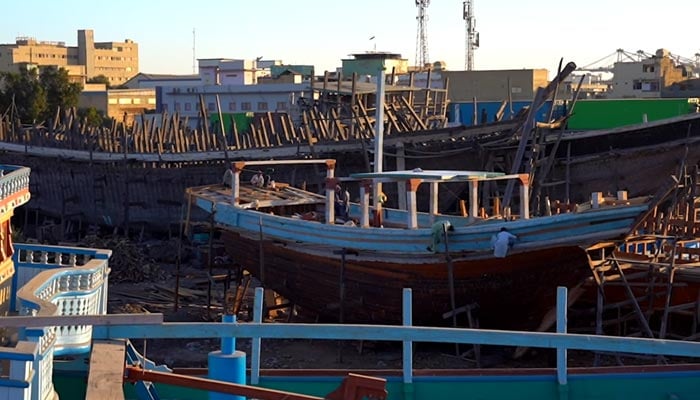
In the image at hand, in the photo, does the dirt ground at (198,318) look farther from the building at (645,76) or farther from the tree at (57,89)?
the building at (645,76)

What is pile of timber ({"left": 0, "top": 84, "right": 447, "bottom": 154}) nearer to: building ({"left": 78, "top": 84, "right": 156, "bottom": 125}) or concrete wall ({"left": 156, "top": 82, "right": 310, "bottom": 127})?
concrete wall ({"left": 156, "top": 82, "right": 310, "bottom": 127})

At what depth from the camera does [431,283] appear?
51.8ft

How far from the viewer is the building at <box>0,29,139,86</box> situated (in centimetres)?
12406

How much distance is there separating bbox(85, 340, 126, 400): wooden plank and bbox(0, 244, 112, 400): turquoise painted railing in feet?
0.86

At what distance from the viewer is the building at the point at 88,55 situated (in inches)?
4884

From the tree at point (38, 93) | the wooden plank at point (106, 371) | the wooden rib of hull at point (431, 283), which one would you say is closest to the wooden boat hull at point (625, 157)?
the wooden rib of hull at point (431, 283)

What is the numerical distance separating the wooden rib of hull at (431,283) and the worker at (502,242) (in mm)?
554

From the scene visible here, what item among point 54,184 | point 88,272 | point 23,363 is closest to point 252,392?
point 23,363

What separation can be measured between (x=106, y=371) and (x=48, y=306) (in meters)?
0.80

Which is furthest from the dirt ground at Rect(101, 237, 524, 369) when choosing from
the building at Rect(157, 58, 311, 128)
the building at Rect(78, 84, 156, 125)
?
the building at Rect(78, 84, 156, 125)

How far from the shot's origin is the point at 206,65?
254ft

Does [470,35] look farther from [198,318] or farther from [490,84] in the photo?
[198,318]

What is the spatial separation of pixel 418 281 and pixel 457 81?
1660 inches

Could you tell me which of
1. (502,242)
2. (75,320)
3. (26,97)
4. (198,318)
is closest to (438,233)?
(502,242)
